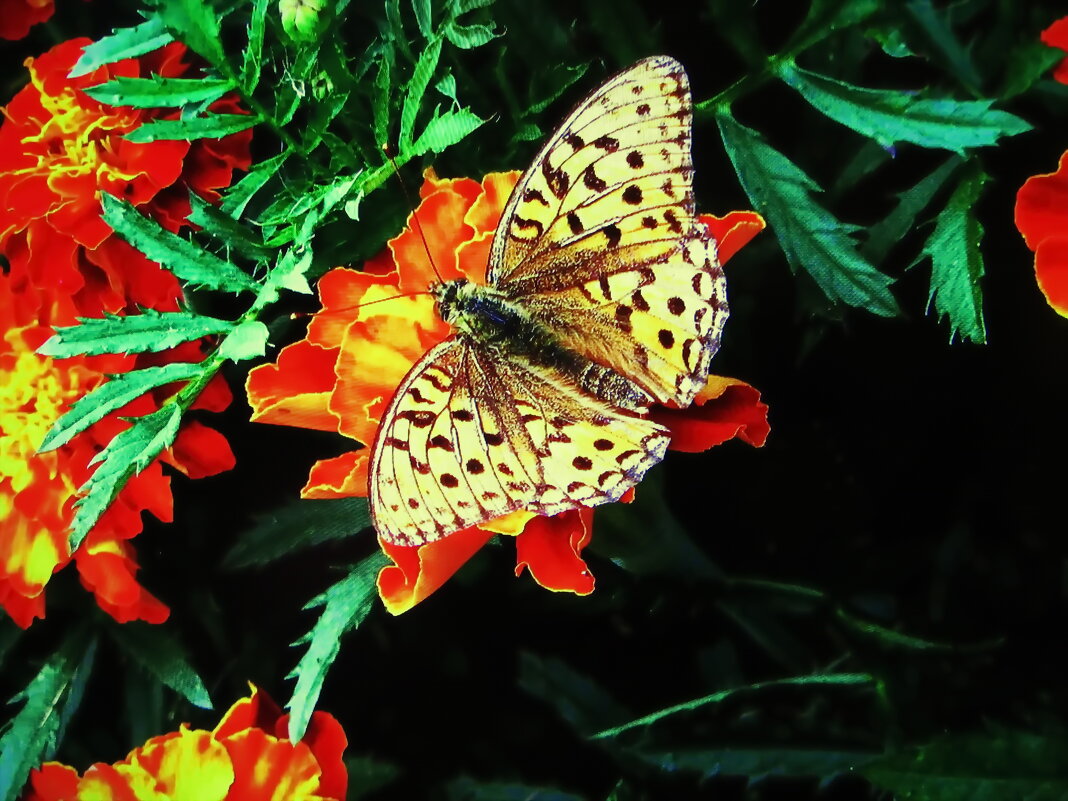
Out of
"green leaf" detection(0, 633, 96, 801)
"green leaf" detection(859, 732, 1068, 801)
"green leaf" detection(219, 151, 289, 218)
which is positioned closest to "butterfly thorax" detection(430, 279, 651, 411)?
"green leaf" detection(219, 151, 289, 218)

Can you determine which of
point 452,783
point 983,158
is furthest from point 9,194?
point 983,158

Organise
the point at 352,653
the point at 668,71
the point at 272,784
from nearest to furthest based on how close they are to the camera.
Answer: the point at 668,71
the point at 272,784
the point at 352,653

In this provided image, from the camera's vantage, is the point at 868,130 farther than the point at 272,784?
No

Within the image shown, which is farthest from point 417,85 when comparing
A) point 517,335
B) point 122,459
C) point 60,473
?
point 60,473

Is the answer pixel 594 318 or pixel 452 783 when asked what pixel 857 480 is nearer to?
pixel 594 318

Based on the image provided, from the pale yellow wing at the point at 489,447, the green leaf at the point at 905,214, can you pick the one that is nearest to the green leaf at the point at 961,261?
the green leaf at the point at 905,214

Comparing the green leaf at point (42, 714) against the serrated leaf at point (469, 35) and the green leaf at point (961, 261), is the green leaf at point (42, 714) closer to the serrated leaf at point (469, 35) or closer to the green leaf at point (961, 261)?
the serrated leaf at point (469, 35)

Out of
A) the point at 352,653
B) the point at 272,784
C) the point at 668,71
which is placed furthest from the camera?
the point at 352,653
